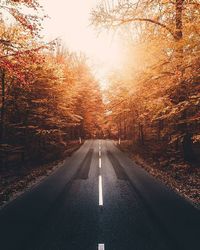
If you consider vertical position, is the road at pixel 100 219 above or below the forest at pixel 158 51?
below

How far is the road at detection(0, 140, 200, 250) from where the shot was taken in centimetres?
536

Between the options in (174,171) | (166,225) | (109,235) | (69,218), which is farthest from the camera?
(174,171)

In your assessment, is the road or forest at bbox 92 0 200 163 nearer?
the road

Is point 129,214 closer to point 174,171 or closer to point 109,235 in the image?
point 109,235

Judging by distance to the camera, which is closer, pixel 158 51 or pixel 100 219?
pixel 100 219

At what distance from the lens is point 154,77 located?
1196cm

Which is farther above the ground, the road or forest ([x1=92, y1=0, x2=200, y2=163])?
forest ([x1=92, y1=0, x2=200, y2=163])

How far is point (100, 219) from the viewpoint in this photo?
22.0 ft

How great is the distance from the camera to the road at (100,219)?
5363 mm

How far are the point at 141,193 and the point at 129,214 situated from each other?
237 cm

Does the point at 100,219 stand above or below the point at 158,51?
below

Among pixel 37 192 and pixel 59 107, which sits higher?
pixel 59 107

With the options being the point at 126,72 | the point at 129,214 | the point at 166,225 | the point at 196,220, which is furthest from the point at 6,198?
the point at 126,72

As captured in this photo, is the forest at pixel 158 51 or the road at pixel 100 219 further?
the forest at pixel 158 51
